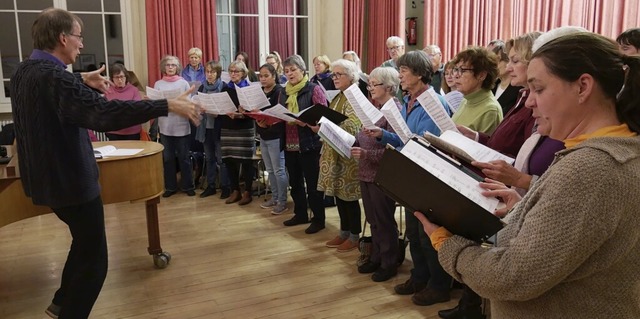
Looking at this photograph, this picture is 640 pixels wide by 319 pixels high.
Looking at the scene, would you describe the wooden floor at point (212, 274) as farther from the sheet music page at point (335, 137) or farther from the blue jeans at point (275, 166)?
the sheet music page at point (335, 137)

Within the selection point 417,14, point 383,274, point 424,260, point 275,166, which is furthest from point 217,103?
point 417,14

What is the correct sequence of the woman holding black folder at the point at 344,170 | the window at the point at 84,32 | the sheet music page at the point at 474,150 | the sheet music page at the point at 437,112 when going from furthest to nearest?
the window at the point at 84,32 < the woman holding black folder at the point at 344,170 < the sheet music page at the point at 437,112 < the sheet music page at the point at 474,150

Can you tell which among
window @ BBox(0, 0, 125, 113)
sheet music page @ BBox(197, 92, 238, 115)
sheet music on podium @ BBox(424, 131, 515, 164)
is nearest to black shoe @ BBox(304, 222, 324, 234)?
sheet music page @ BBox(197, 92, 238, 115)

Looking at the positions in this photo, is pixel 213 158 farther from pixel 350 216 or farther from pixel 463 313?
Result: pixel 463 313

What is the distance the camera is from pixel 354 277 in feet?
11.2

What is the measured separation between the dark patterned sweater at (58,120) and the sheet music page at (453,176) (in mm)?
1283

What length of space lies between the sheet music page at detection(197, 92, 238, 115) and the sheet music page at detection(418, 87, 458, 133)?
104 inches

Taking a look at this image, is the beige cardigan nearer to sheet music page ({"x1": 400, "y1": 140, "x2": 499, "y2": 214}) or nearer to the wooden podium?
sheet music page ({"x1": 400, "y1": 140, "x2": 499, "y2": 214})

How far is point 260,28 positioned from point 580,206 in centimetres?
701

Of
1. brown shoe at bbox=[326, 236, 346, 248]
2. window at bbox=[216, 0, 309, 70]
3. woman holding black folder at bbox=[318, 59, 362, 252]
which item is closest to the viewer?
woman holding black folder at bbox=[318, 59, 362, 252]

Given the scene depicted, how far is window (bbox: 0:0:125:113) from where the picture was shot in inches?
250

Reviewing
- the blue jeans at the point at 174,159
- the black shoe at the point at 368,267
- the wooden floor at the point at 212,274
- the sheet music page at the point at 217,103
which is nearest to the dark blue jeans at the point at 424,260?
the wooden floor at the point at 212,274

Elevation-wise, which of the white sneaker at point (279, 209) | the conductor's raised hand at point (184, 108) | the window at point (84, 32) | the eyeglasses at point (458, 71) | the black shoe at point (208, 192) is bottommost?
the black shoe at point (208, 192)

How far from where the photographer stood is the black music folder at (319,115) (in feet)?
11.4
